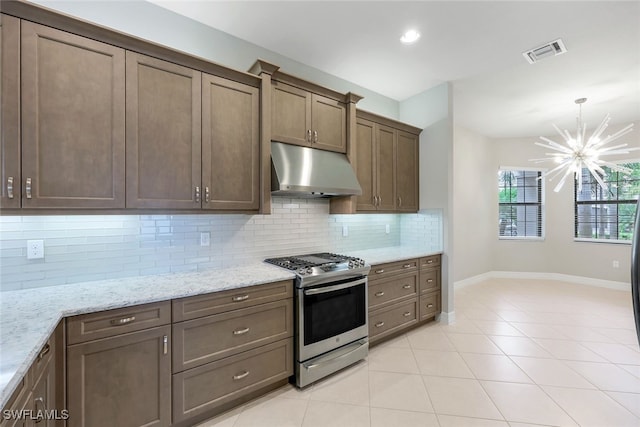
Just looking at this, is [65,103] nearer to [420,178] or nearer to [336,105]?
[336,105]

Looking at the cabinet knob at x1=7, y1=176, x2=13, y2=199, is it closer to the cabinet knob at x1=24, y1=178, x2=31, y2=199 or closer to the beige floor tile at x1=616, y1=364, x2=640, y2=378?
the cabinet knob at x1=24, y1=178, x2=31, y2=199

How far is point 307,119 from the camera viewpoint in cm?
269

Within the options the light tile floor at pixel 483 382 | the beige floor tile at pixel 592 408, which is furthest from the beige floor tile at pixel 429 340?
the beige floor tile at pixel 592 408

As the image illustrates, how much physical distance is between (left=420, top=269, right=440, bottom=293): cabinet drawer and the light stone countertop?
6.29 ft

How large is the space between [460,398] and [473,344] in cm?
106

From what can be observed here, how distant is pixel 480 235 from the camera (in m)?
5.63

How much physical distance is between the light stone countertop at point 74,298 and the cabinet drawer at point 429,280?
192cm

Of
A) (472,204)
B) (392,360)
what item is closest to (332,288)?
(392,360)

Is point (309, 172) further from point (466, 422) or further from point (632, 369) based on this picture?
point (632, 369)

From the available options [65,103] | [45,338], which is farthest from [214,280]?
[65,103]

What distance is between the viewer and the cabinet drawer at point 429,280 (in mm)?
3381

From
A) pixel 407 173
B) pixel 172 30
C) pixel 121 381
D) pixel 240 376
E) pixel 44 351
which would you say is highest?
pixel 172 30

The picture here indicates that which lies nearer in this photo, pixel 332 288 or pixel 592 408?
pixel 592 408

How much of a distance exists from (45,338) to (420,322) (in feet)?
11.3
